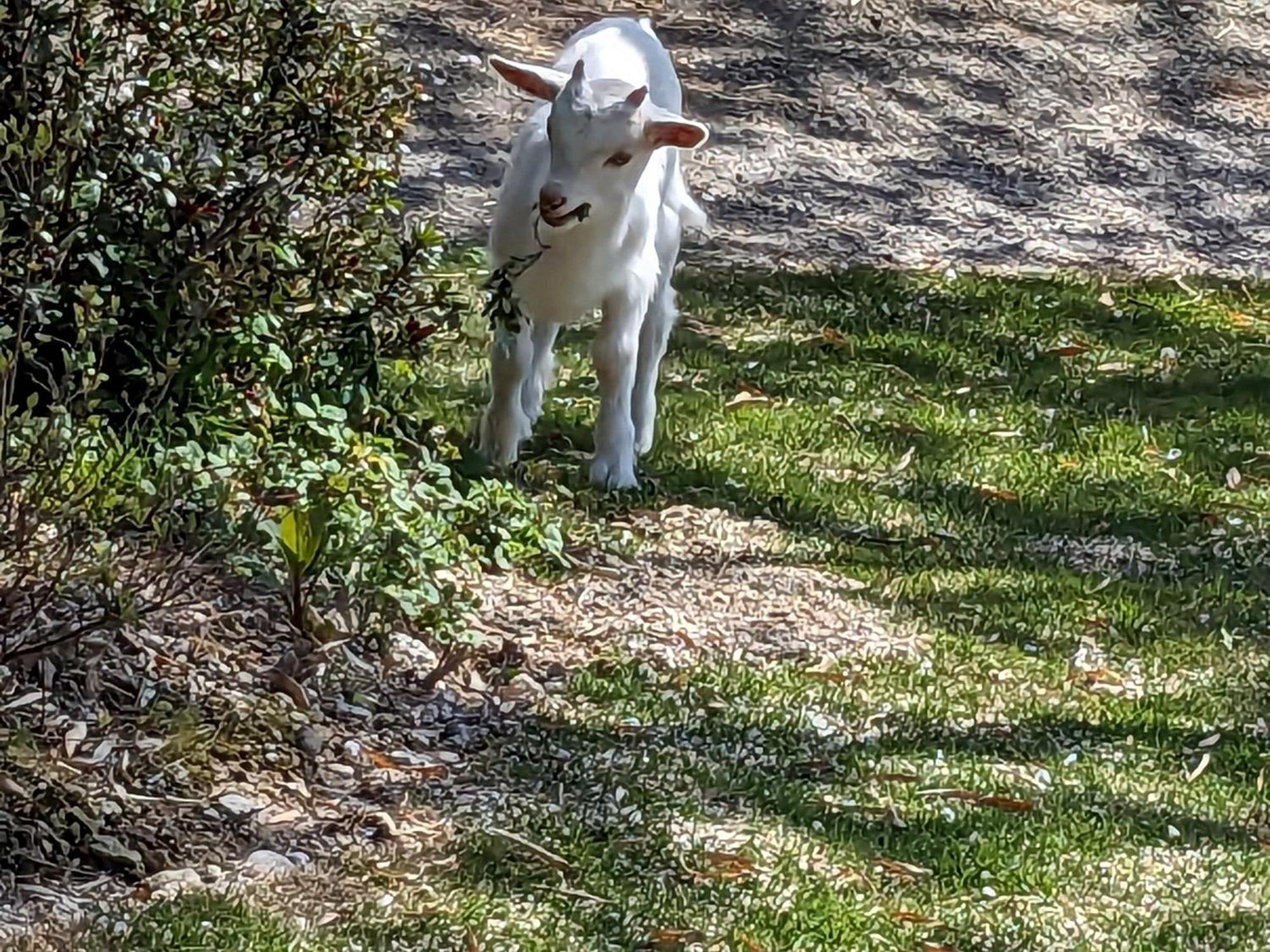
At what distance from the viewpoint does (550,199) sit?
609cm

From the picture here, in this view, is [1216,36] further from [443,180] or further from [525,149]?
[525,149]

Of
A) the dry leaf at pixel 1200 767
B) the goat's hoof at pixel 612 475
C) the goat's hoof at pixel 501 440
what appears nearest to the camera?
the dry leaf at pixel 1200 767

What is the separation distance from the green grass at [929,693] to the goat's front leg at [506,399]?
0.11 m

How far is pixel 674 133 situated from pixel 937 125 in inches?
264

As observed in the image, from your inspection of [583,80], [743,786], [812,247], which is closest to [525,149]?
[583,80]

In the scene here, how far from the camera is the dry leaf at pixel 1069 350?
30.2ft

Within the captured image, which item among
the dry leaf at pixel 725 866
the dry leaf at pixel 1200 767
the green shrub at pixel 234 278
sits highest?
the green shrub at pixel 234 278

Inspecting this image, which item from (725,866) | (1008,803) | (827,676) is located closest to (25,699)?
(725,866)

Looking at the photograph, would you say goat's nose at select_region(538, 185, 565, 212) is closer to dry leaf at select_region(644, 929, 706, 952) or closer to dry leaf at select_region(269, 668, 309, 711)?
dry leaf at select_region(269, 668, 309, 711)

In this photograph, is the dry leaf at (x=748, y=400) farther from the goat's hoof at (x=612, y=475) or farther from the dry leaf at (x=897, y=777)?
the dry leaf at (x=897, y=777)

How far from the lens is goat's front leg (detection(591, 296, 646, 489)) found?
6.95 m

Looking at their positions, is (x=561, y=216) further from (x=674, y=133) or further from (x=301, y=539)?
(x=301, y=539)

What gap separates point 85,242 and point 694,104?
7510 mm

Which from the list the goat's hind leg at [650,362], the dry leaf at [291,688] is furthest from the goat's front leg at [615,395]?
the dry leaf at [291,688]
